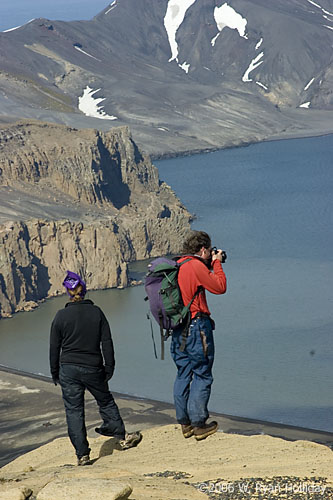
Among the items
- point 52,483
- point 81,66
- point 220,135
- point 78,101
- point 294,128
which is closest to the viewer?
point 52,483

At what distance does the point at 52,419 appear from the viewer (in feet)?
48.5

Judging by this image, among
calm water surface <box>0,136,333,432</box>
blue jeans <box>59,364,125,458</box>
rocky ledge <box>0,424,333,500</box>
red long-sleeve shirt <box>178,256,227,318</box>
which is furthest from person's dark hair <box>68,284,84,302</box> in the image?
calm water surface <box>0,136,333,432</box>

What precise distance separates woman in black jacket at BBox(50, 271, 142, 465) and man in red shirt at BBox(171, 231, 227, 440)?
645 millimetres

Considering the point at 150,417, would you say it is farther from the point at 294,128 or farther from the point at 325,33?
the point at 325,33

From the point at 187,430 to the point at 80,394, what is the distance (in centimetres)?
115

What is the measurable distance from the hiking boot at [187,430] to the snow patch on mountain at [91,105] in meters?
124

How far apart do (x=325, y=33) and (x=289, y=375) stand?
553 feet

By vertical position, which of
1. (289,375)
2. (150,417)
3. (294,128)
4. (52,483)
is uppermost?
(52,483)

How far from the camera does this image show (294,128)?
128 metres

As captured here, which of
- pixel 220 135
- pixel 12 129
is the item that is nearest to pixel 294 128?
pixel 220 135

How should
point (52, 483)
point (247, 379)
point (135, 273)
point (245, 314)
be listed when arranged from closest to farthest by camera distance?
point (52, 483), point (247, 379), point (245, 314), point (135, 273)

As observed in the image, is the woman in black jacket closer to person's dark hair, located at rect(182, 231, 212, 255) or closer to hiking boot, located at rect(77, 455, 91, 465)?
hiking boot, located at rect(77, 455, 91, 465)

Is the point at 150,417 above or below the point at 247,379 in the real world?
above

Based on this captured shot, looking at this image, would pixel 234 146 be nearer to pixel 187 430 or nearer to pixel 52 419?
pixel 52 419
